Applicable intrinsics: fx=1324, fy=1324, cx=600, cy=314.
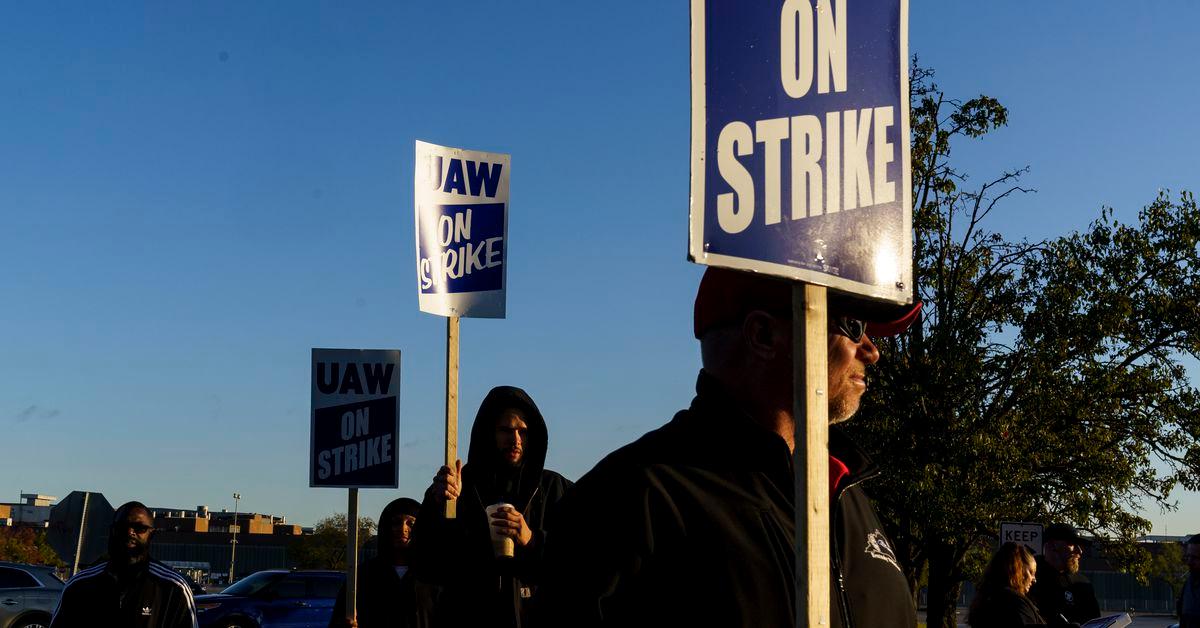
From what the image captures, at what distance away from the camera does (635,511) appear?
2.02 m

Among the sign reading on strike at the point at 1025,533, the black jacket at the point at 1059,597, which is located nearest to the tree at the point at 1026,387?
the sign reading on strike at the point at 1025,533

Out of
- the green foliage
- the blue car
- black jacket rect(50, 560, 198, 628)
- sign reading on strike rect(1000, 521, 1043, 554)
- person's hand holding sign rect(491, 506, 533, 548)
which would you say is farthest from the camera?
the green foliage

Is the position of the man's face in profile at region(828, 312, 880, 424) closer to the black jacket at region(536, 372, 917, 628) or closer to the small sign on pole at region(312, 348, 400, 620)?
the black jacket at region(536, 372, 917, 628)

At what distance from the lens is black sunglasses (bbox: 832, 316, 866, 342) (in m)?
2.45

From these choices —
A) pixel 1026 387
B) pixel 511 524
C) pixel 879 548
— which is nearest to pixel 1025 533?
pixel 1026 387

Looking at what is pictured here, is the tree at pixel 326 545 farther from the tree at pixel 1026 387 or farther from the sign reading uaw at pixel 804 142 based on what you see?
the sign reading uaw at pixel 804 142

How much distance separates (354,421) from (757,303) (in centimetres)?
659

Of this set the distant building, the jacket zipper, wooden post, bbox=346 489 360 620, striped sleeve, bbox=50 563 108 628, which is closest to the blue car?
wooden post, bbox=346 489 360 620

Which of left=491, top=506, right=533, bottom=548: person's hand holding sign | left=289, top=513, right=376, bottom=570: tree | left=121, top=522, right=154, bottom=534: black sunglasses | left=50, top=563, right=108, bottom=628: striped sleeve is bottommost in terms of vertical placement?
left=289, top=513, right=376, bottom=570: tree

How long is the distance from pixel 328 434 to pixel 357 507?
1.74 feet

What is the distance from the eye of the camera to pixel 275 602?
2081cm

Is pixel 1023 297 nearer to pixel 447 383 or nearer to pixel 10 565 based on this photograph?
pixel 10 565

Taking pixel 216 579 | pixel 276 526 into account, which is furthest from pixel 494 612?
pixel 276 526

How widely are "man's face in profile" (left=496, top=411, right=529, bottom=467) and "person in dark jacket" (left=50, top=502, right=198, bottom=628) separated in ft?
6.04
